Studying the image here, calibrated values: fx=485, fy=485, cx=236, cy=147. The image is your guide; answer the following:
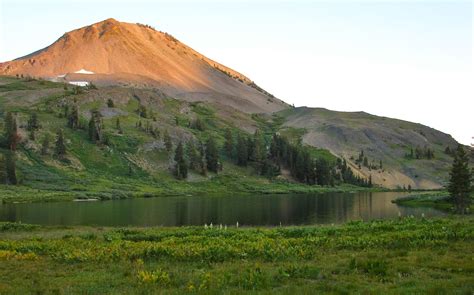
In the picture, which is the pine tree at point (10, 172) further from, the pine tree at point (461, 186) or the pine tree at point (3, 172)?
the pine tree at point (461, 186)

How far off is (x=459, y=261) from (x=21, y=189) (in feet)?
503

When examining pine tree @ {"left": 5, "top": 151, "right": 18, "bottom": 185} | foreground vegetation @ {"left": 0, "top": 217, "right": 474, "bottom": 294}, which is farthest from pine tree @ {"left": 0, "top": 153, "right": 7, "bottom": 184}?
foreground vegetation @ {"left": 0, "top": 217, "right": 474, "bottom": 294}

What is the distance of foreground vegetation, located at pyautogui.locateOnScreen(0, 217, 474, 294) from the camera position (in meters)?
20.5

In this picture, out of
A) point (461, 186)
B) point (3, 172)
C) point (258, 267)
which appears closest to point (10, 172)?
point (3, 172)

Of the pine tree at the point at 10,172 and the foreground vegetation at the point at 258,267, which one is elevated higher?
the pine tree at the point at 10,172

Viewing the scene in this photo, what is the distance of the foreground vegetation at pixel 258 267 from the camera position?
20484 millimetres

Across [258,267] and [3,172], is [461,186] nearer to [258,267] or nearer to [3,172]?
[258,267]

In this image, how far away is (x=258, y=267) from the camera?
79.7ft

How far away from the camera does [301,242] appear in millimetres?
34594

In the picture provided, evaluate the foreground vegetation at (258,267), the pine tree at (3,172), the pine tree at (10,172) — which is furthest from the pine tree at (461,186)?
the pine tree at (3,172)

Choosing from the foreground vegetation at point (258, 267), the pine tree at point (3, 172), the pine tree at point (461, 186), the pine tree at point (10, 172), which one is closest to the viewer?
the foreground vegetation at point (258, 267)

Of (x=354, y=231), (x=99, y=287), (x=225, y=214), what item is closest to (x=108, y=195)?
(x=225, y=214)

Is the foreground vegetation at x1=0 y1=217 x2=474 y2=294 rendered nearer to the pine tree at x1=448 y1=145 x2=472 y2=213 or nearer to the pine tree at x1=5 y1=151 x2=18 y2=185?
the pine tree at x1=448 y1=145 x2=472 y2=213

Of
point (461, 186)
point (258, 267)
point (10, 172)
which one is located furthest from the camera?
point (10, 172)
